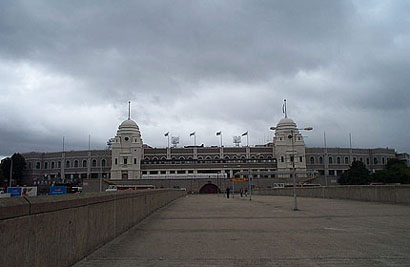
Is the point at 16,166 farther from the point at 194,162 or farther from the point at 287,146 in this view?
the point at 287,146

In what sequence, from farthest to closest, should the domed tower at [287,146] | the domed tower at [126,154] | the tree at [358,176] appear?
the domed tower at [287,146]
the domed tower at [126,154]
the tree at [358,176]

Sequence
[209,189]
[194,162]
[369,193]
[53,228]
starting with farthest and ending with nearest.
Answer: [194,162]
[209,189]
[369,193]
[53,228]

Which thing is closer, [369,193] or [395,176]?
[369,193]

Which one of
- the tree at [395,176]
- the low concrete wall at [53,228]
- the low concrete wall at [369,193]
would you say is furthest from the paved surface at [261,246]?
the tree at [395,176]

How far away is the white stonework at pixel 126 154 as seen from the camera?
116125mm

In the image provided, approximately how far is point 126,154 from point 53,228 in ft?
369

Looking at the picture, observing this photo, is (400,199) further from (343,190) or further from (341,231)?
(341,231)

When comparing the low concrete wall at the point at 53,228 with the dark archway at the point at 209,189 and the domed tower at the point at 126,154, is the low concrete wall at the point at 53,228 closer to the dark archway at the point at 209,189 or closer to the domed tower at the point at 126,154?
the dark archway at the point at 209,189

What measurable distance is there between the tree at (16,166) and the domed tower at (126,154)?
95.6 ft

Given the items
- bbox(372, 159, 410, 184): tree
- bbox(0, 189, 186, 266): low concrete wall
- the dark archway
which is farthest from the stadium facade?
bbox(0, 189, 186, 266): low concrete wall

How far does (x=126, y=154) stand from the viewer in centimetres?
Answer: 11681

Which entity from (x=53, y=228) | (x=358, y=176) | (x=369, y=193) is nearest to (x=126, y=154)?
(x=358, y=176)

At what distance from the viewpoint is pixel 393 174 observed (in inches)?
3521

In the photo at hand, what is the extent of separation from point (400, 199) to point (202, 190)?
83.8 metres
